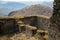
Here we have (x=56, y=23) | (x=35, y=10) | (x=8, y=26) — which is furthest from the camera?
(x=35, y=10)

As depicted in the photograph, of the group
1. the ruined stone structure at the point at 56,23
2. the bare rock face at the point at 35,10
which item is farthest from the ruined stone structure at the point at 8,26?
the ruined stone structure at the point at 56,23

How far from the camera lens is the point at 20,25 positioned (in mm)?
15586

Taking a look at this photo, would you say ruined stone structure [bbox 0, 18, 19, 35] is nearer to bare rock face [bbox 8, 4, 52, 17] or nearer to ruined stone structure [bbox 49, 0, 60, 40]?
bare rock face [bbox 8, 4, 52, 17]

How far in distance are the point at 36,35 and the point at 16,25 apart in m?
4.34

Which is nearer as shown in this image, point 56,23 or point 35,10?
point 56,23

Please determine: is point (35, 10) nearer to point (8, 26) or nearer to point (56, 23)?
point (8, 26)

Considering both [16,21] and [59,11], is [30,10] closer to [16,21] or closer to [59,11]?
[16,21]

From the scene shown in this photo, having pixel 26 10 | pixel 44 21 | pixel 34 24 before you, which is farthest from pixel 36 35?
pixel 26 10

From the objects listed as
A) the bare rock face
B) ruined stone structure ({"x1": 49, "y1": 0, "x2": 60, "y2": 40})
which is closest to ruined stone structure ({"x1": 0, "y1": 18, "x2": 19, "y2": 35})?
the bare rock face

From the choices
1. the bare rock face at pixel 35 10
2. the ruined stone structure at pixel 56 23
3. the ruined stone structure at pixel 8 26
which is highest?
the ruined stone structure at pixel 56 23

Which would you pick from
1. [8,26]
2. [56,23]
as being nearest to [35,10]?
[8,26]

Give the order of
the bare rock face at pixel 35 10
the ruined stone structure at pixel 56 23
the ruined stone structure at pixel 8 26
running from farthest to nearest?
the bare rock face at pixel 35 10 < the ruined stone structure at pixel 8 26 < the ruined stone structure at pixel 56 23

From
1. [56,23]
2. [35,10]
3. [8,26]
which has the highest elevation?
[56,23]

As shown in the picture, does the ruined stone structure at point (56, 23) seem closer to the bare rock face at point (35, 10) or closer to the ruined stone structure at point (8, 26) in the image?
the ruined stone structure at point (8, 26)
